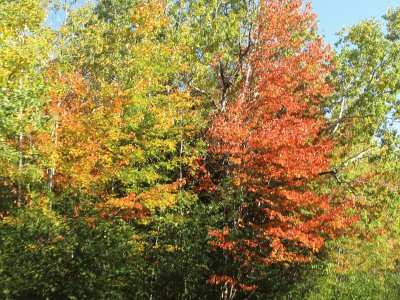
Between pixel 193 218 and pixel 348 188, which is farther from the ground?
pixel 348 188

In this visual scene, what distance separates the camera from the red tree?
13477 millimetres

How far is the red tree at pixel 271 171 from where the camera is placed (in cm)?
1348

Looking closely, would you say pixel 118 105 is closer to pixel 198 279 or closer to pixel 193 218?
pixel 193 218

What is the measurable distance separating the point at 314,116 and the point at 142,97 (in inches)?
371

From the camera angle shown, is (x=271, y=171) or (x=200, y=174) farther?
(x=200, y=174)

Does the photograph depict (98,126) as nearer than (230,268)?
No

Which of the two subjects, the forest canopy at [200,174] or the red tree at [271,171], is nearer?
the forest canopy at [200,174]

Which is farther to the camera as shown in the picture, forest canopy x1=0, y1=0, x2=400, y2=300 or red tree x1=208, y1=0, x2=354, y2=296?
red tree x1=208, y1=0, x2=354, y2=296

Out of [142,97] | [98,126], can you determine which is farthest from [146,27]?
[98,126]

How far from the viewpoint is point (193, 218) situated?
45.7 ft

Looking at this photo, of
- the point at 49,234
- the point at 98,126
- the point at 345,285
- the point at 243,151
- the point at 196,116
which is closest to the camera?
the point at 49,234

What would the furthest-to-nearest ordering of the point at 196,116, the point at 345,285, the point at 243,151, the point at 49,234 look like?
the point at 345,285, the point at 196,116, the point at 243,151, the point at 49,234

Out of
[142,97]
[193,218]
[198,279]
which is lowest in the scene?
[198,279]

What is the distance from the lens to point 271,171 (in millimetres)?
13492
